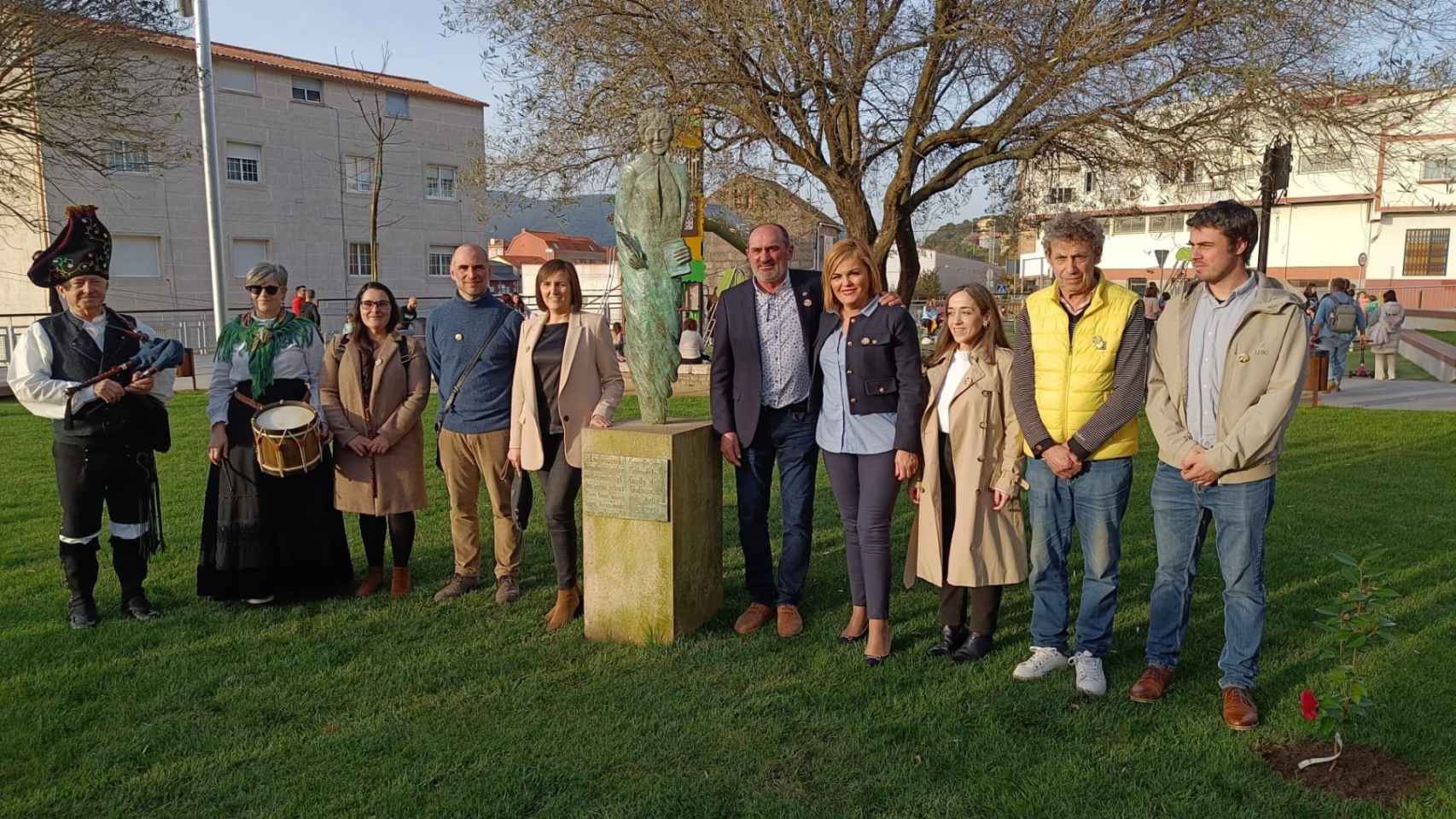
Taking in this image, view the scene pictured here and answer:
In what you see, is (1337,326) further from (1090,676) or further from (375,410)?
(375,410)

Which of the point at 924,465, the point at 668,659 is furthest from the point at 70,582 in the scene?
the point at 924,465

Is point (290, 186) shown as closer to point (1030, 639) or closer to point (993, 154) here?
point (993, 154)

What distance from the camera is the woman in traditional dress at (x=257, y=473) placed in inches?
203

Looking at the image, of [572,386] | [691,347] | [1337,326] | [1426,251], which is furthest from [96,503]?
[1426,251]

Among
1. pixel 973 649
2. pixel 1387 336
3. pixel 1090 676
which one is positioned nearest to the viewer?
pixel 1090 676

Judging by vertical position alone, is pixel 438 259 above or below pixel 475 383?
above

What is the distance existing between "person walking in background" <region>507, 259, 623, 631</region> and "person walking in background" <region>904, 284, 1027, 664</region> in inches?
65.2

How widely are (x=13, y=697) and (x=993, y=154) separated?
11.6 meters

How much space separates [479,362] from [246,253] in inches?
1086

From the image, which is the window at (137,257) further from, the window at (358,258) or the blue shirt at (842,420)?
the blue shirt at (842,420)

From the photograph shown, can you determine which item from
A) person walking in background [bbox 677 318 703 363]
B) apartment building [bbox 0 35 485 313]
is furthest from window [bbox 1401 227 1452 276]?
apartment building [bbox 0 35 485 313]

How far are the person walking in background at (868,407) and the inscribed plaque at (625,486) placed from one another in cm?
83

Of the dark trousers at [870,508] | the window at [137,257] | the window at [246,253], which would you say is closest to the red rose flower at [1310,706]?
the dark trousers at [870,508]

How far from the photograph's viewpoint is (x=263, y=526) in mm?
5195
